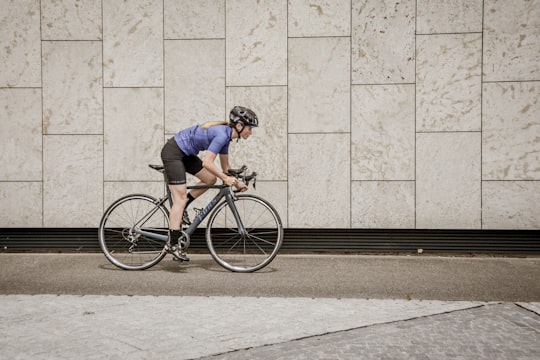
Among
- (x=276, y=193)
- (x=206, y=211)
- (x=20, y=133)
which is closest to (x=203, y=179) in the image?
(x=206, y=211)

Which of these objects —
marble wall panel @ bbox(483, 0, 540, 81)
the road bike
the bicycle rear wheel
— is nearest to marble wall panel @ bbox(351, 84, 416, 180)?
marble wall panel @ bbox(483, 0, 540, 81)

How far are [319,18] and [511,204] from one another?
3.45 meters

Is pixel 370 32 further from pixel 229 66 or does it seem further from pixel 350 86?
pixel 229 66

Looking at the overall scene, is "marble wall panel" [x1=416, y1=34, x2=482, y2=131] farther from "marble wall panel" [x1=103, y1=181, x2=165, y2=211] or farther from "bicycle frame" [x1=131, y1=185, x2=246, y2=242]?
"marble wall panel" [x1=103, y1=181, x2=165, y2=211]

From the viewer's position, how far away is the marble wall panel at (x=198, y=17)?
8.46m

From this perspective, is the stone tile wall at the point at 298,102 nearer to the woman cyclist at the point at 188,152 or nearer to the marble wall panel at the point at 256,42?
the marble wall panel at the point at 256,42

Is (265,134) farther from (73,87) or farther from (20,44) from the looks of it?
(20,44)

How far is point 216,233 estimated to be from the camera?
712 cm

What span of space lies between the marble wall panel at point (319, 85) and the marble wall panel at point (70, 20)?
8.62ft

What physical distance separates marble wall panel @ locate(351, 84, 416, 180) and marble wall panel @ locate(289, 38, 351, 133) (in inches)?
7.6

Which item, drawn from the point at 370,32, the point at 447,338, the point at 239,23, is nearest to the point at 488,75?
the point at 370,32

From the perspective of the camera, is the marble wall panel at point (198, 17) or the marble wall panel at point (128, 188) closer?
the marble wall panel at point (198, 17)

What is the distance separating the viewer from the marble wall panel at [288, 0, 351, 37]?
8398 mm

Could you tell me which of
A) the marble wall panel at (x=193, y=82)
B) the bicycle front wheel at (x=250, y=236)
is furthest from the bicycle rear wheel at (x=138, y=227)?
the marble wall panel at (x=193, y=82)
